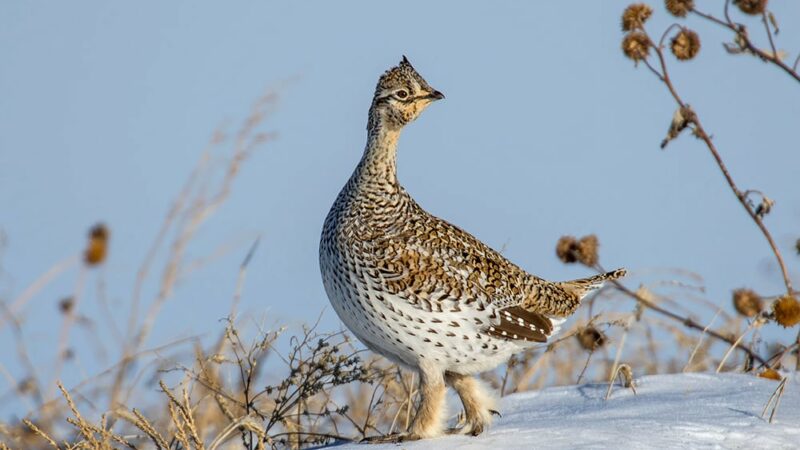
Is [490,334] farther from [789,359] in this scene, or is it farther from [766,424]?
[789,359]

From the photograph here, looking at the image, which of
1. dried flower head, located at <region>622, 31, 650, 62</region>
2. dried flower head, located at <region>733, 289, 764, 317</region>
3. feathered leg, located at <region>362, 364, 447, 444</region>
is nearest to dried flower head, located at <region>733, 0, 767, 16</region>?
dried flower head, located at <region>622, 31, 650, 62</region>

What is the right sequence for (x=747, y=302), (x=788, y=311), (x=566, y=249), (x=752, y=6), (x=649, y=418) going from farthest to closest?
(x=747, y=302), (x=566, y=249), (x=752, y=6), (x=788, y=311), (x=649, y=418)

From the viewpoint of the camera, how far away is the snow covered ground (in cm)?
436

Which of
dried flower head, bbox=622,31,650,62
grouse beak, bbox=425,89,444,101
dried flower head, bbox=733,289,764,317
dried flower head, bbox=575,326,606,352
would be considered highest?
dried flower head, bbox=622,31,650,62

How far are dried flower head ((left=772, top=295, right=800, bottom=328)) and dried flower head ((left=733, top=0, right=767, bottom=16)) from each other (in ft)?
4.54

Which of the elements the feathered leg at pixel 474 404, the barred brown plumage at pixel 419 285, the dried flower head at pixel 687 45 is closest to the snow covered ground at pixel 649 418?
the feathered leg at pixel 474 404

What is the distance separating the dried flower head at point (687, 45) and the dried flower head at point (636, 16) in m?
0.21

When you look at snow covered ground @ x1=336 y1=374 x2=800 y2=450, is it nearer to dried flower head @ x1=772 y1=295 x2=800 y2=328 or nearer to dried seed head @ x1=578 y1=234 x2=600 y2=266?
dried flower head @ x1=772 y1=295 x2=800 y2=328

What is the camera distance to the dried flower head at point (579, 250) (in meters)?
6.29

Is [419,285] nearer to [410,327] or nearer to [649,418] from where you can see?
[410,327]

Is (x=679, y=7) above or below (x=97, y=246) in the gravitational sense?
above

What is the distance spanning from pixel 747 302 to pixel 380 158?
90.4 inches

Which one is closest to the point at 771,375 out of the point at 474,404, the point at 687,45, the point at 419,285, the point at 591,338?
the point at 591,338

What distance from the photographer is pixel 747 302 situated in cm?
650
